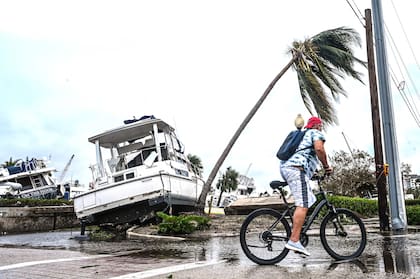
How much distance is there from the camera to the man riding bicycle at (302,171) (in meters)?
5.24

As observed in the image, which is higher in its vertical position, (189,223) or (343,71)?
(343,71)

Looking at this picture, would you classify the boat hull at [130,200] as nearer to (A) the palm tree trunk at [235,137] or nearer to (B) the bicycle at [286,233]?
(A) the palm tree trunk at [235,137]

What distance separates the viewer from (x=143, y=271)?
509cm

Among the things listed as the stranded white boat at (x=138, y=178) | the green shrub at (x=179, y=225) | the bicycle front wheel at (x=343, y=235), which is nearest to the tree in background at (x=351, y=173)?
the stranded white boat at (x=138, y=178)

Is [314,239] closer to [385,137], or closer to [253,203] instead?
[385,137]

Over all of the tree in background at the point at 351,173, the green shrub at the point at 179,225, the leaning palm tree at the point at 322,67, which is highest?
the leaning palm tree at the point at 322,67

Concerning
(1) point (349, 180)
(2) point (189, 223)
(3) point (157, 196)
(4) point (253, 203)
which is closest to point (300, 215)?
(2) point (189, 223)

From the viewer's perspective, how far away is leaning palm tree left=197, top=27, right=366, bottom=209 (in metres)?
17.5

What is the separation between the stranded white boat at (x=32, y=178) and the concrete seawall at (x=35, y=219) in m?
14.9

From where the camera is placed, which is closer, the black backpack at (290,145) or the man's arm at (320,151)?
the man's arm at (320,151)

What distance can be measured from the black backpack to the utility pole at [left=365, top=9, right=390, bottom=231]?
6200mm

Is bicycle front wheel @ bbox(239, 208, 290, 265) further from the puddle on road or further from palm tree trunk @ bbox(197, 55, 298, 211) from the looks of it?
palm tree trunk @ bbox(197, 55, 298, 211)

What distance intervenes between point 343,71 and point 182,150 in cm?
722

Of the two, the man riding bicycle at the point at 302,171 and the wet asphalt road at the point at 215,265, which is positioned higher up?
the man riding bicycle at the point at 302,171
